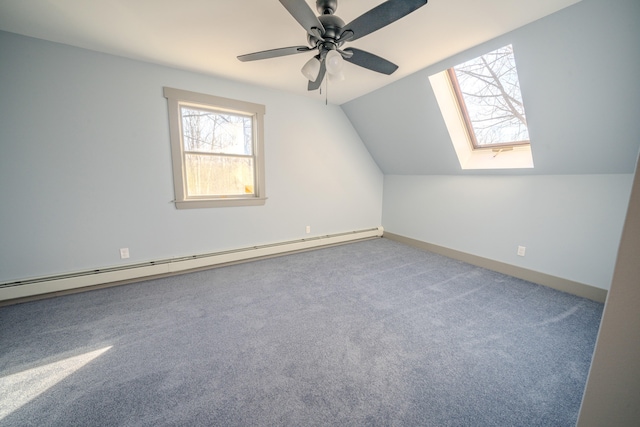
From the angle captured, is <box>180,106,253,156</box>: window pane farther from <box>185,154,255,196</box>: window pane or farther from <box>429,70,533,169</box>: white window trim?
<box>429,70,533,169</box>: white window trim

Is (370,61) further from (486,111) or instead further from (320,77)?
(486,111)

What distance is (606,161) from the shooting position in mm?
2186

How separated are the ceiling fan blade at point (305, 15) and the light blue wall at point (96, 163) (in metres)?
1.98

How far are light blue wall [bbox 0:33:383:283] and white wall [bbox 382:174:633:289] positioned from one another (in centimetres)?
262

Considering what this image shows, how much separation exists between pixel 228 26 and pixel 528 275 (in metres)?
4.07

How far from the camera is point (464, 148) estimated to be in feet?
10.6

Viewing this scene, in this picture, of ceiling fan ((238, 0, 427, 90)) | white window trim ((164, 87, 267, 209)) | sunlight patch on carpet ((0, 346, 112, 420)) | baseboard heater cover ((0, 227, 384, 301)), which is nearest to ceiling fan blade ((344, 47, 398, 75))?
ceiling fan ((238, 0, 427, 90))

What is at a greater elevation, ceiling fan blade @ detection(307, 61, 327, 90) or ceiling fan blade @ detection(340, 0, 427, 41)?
ceiling fan blade @ detection(340, 0, 427, 41)

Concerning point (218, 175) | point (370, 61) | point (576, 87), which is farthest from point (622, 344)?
point (218, 175)

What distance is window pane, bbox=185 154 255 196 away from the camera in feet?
9.80

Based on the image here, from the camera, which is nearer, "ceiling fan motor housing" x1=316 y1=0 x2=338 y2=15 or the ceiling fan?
the ceiling fan

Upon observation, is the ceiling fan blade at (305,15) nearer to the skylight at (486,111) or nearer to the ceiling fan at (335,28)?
the ceiling fan at (335,28)

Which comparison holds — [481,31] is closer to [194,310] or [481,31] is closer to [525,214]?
[525,214]

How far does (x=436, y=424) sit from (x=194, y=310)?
78.6 inches
